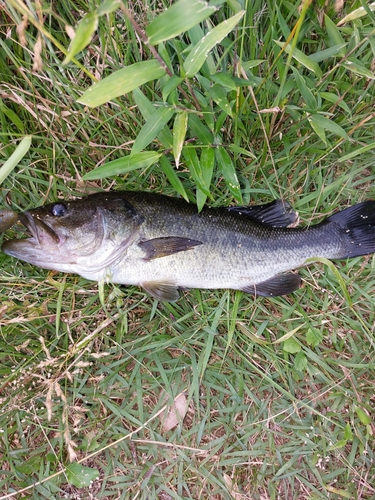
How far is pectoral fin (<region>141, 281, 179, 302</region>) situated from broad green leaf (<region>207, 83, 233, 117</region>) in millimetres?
1111

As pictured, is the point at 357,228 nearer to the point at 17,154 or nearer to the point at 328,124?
the point at 328,124

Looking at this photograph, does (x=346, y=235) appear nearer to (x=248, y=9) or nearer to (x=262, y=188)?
(x=262, y=188)

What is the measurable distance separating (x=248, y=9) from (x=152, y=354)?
2284mm

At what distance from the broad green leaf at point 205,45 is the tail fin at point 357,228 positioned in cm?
144

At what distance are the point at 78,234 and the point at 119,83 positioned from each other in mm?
1018

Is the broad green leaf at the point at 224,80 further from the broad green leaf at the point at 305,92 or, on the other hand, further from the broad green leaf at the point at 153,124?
the broad green leaf at the point at 305,92

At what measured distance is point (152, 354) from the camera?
9.03ft

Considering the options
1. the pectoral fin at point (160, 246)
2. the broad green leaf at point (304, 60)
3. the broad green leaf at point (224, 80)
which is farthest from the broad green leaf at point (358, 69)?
the pectoral fin at point (160, 246)

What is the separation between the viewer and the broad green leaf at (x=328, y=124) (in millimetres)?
2361

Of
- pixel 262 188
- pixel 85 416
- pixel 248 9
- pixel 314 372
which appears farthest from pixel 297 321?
pixel 248 9

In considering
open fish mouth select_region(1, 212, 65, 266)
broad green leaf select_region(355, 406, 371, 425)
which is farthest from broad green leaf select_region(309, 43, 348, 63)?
broad green leaf select_region(355, 406, 371, 425)

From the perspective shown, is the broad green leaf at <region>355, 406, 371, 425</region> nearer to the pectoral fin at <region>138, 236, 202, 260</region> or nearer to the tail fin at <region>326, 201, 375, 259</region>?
the tail fin at <region>326, 201, 375, 259</region>

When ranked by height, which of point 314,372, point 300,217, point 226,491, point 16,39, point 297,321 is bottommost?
point 226,491

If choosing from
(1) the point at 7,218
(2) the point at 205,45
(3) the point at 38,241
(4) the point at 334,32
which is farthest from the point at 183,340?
(4) the point at 334,32
